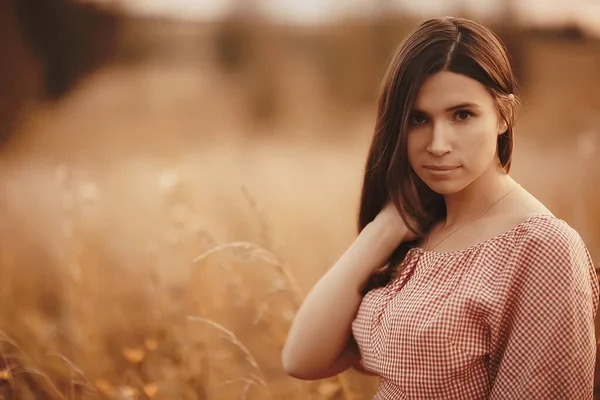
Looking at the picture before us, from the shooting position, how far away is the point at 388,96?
113 centimetres

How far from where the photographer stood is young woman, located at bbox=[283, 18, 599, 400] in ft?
3.20

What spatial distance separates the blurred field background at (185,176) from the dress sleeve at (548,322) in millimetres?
749

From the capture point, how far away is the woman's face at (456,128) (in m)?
1.05

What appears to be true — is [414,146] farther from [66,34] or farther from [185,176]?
[66,34]

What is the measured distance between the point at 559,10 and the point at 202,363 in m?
1.33

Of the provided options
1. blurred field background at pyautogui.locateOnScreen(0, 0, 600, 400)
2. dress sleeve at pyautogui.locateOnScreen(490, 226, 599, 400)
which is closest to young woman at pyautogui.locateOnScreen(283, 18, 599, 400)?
dress sleeve at pyautogui.locateOnScreen(490, 226, 599, 400)

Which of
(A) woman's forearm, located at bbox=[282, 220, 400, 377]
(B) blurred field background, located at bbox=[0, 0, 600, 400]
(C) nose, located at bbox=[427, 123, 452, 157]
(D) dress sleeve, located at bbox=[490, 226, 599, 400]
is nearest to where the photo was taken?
(D) dress sleeve, located at bbox=[490, 226, 599, 400]

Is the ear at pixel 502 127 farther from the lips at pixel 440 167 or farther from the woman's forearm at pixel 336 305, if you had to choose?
the woman's forearm at pixel 336 305

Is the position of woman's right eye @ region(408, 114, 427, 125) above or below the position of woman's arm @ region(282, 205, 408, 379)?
above

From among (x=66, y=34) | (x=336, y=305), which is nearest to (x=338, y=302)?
(x=336, y=305)

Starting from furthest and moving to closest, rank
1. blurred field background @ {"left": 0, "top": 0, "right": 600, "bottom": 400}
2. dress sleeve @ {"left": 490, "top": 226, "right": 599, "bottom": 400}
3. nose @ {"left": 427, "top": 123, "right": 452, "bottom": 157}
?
blurred field background @ {"left": 0, "top": 0, "right": 600, "bottom": 400}, nose @ {"left": 427, "top": 123, "right": 452, "bottom": 157}, dress sleeve @ {"left": 490, "top": 226, "right": 599, "bottom": 400}

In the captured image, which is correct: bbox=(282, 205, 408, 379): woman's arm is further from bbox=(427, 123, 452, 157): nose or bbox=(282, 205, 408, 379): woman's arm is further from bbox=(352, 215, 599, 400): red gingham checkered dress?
bbox=(427, 123, 452, 157): nose

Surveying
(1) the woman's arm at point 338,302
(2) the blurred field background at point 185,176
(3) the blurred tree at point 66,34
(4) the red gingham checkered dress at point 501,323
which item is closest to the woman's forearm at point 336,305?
(1) the woman's arm at point 338,302

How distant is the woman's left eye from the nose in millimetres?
29
